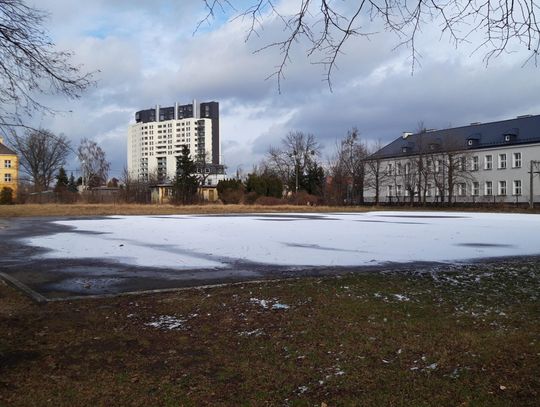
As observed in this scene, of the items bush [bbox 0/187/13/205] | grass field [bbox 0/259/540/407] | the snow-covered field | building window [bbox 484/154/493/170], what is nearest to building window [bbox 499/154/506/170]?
building window [bbox 484/154/493/170]

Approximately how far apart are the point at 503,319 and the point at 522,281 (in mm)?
3296

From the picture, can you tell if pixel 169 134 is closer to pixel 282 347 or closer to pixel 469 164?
pixel 469 164

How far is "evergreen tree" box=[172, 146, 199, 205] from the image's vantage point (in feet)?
250

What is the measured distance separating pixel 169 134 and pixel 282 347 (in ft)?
531

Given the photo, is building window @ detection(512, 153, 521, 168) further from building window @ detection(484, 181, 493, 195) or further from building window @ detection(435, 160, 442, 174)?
building window @ detection(435, 160, 442, 174)

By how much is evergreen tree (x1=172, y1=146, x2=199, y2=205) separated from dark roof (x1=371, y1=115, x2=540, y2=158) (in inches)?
1311

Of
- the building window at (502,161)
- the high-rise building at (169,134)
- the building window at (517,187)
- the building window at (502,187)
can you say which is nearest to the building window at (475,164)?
the building window at (502,161)

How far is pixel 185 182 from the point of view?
78.8 metres

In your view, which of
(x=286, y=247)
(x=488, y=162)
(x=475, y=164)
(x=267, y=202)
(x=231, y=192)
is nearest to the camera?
(x=286, y=247)

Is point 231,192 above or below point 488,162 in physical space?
below

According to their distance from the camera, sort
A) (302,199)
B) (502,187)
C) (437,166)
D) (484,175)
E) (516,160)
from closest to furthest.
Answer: (516,160) < (502,187) < (302,199) < (484,175) < (437,166)

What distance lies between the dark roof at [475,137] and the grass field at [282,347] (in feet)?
234

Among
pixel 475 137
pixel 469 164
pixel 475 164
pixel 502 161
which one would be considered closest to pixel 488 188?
pixel 475 164

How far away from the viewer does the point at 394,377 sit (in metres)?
5.11
